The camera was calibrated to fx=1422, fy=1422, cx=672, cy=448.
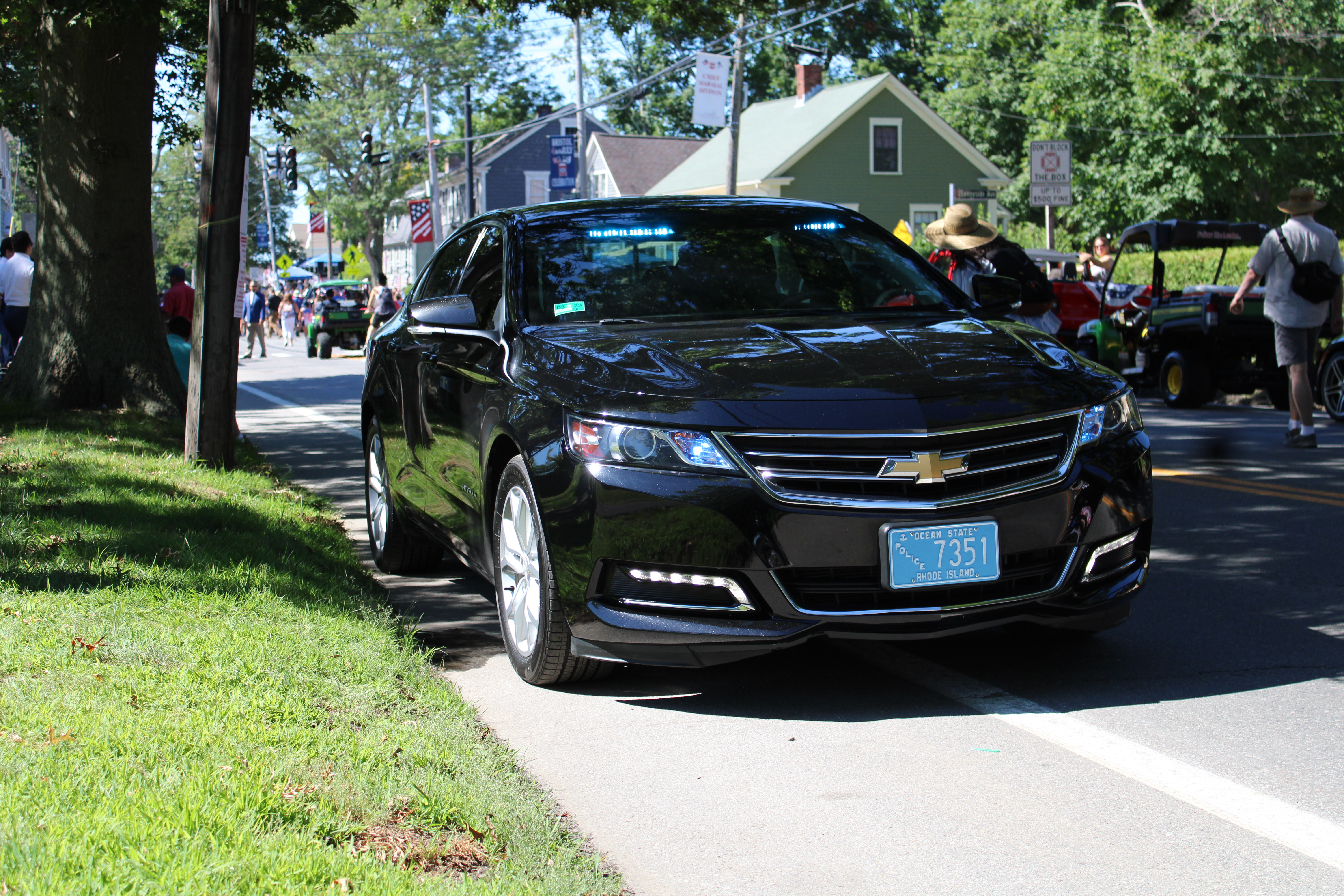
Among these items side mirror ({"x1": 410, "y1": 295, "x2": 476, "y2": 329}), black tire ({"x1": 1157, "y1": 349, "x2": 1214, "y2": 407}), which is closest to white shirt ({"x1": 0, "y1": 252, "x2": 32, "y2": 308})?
black tire ({"x1": 1157, "y1": 349, "x2": 1214, "y2": 407})

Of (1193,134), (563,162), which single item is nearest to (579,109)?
(563,162)

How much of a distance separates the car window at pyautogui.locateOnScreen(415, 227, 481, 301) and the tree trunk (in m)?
5.37

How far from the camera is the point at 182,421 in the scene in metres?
11.5

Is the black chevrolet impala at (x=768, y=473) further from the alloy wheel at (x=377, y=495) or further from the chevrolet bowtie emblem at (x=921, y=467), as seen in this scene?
the alloy wheel at (x=377, y=495)

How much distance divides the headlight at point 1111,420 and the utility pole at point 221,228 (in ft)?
→ 19.6

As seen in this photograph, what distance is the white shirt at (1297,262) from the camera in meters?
11.1

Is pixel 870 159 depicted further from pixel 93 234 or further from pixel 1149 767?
pixel 1149 767

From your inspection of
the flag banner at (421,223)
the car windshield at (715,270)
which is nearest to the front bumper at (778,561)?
the car windshield at (715,270)

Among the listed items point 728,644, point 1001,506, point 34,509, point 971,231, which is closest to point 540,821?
point 728,644

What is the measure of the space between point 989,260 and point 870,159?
41.2m

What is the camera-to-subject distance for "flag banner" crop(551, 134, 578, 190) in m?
42.7

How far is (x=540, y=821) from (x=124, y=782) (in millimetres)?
1005

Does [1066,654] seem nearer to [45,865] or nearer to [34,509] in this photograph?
[45,865]

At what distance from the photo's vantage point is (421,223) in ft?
147
